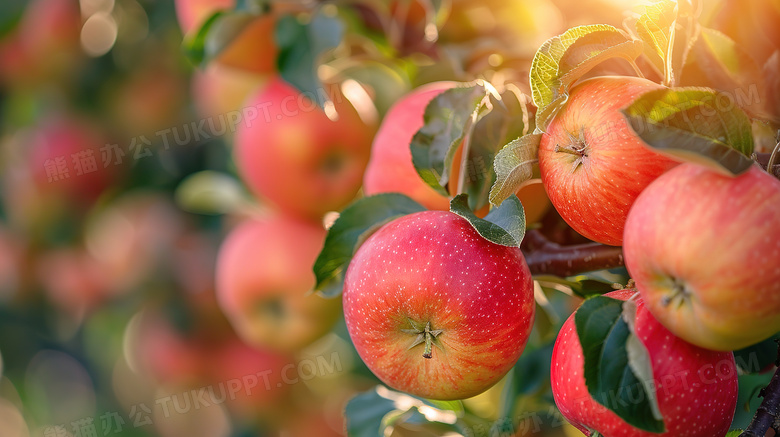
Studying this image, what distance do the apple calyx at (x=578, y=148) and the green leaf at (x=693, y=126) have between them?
64 millimetres

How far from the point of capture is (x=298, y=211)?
1.14 meters

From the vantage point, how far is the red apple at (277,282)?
114cm

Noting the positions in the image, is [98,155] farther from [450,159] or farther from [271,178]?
[450,159]

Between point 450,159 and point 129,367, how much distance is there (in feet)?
5.02

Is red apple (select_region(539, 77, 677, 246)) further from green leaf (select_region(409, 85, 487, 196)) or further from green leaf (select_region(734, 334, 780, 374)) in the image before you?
green leaf (select_region(734, 334, 780, 374))

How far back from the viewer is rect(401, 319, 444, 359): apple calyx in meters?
0.54

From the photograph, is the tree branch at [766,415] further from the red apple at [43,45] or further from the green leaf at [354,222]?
the red apple at [43,45]

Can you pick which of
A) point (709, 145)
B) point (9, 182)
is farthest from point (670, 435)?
point (9, 182)

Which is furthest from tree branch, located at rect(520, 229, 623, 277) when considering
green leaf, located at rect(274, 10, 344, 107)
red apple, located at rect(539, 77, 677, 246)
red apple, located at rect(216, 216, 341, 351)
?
red apple, located at rect(216, 216, 341, 351)

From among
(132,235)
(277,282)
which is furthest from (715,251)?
(132,235)

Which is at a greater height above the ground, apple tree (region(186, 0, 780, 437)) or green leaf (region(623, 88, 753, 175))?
A: green leaf (region(623, 88, 753, 175))

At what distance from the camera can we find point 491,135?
0.63 m

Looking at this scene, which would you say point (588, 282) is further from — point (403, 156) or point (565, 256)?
point (403, 156)

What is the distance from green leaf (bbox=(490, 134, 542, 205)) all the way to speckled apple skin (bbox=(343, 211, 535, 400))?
5 cm
